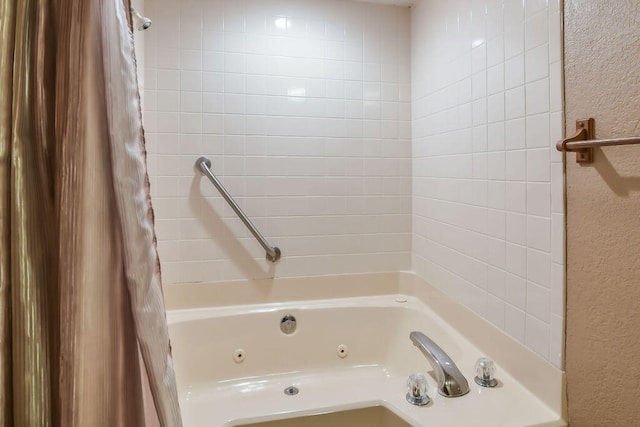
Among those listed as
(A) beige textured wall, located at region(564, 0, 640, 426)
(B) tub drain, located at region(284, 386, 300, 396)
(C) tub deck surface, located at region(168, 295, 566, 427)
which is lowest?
(B) tub drain, located at region(284, 386, 300, 396)

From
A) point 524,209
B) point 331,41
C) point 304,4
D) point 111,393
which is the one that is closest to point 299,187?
point 331,41

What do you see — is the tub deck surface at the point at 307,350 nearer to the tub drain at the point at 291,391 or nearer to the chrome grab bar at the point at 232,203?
the tub drain at the point at 291,391

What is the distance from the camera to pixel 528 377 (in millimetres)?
1171

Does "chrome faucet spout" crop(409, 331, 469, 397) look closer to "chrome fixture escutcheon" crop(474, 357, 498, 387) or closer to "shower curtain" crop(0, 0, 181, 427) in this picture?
"chrome fixture escutcheon" crop(474, 357, 498, 387)

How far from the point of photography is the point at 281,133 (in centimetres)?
186

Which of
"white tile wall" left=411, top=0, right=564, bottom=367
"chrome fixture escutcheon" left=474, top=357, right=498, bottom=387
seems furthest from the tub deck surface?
"white tile wall" left=411, top=0, right=564, bottom=367

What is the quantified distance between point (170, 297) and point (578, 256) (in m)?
1.59

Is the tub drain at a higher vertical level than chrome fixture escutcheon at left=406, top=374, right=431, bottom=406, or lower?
lower

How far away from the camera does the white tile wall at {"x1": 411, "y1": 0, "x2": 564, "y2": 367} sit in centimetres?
108

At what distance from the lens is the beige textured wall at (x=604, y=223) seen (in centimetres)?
84

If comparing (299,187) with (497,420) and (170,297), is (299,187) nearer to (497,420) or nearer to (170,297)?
(170,297)

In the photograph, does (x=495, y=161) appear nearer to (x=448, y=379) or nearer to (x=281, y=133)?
(x=448, y=379)

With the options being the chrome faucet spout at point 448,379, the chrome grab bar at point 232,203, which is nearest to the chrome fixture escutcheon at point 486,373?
the chrome faucet spout at point 448,379

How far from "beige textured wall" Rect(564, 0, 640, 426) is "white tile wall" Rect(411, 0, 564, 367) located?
0.16 ft
